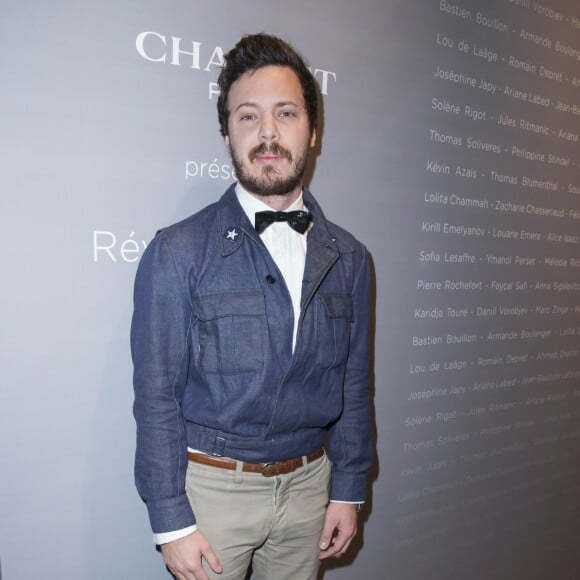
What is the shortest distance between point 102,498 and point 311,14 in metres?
1.89

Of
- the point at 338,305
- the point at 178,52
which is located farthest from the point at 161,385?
the point at 178,52

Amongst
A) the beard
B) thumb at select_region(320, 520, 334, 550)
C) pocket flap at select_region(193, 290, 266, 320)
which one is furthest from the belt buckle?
the beard

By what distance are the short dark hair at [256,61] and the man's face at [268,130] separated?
0.9 inches

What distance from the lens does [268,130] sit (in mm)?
1278

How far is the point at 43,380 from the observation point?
56.3 inches

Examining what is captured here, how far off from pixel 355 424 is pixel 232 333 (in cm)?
57

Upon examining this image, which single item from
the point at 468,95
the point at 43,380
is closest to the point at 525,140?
the point at 468,95

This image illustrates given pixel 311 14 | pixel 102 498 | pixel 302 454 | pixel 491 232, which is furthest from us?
pixel 491 232

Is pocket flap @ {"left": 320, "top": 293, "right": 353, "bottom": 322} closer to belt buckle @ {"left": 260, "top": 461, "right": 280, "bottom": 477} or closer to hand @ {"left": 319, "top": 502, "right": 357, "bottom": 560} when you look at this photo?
belt buckle @ {"left": 260, "top": 461, "right": 280, "bottom": 477}

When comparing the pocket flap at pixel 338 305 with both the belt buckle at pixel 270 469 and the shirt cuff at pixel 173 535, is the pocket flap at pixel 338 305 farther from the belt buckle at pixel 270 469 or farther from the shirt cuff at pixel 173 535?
the shirt cuff at pixel 173 535

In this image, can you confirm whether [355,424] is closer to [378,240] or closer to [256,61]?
[378,240]

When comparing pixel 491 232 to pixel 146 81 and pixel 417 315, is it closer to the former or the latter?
pixel 417 315

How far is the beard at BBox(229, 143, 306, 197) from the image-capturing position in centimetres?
130

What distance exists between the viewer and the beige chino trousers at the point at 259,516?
1298 mm
